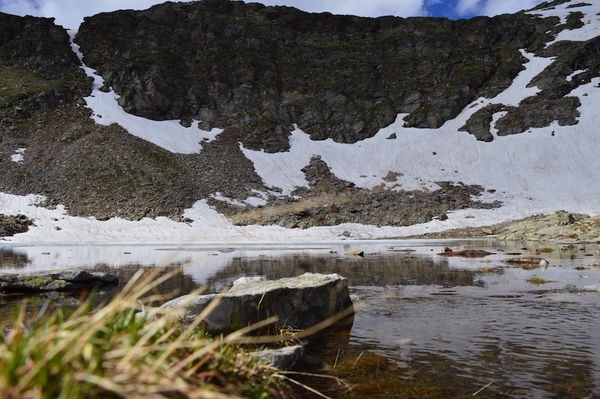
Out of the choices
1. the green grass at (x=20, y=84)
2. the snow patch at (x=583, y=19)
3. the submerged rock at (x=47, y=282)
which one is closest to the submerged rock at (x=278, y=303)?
the submerged rock at (x=47, y=282)

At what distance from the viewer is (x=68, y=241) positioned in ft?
183

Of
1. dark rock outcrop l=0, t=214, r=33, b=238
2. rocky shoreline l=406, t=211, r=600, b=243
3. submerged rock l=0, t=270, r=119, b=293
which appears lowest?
rocky shoreline l=406, t=211, r=600, b=243

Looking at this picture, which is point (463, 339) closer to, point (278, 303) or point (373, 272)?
point (278, 303)

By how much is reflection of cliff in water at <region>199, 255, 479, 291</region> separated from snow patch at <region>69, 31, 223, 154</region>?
62.9m

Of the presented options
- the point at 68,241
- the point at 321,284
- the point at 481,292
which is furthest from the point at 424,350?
the point at 68,241

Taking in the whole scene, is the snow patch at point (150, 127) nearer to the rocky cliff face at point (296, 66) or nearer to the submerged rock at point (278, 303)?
the rocky cliff face at point (296, 66)

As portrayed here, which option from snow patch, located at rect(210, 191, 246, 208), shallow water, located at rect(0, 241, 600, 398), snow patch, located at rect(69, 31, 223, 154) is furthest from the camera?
snow patch, located at rect(69, 31, 223, 154)

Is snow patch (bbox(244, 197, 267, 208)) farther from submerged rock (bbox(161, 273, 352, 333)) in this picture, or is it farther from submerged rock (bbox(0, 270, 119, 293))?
submerged rock (bbox(161, 273, 352, 333))

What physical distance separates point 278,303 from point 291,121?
3729 inches

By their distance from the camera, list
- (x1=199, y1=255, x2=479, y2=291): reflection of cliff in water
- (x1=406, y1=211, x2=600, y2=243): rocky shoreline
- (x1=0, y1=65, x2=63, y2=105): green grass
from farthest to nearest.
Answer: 1. (x1=0, y1=65, x2=63, y2=105): green grass
2. (x1=406, y1=211, x2=600, y2=243): rocky shoreline
3. (x1=199, y1=255, x2=479, y2=291): reflection of cliff in water

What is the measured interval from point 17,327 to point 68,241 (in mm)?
59693

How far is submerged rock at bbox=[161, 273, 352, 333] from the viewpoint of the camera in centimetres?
989

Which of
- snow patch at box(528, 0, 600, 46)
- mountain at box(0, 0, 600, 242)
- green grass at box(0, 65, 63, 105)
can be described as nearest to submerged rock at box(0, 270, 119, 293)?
mountain at box(0, 0, 600, 242)

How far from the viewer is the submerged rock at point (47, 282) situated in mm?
17125
